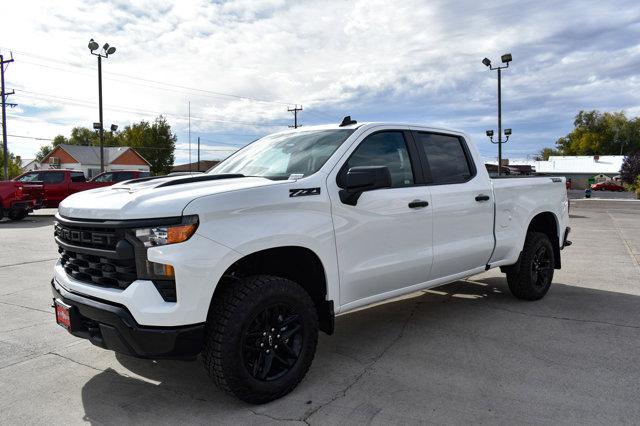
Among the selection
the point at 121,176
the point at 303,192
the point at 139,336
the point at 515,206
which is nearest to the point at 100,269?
the point at 139,336

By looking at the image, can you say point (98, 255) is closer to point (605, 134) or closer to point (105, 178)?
point (105, 178)

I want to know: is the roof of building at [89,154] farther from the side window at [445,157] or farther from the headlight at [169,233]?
the headlight at [169,233]

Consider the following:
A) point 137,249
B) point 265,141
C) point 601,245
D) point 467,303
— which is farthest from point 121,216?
point 601,245

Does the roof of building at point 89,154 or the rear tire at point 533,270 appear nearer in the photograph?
the rear tire at point 533,270

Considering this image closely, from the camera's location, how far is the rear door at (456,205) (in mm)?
4559

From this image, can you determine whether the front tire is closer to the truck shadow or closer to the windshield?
the truck shadow

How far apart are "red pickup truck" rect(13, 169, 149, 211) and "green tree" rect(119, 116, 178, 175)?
2374 inches

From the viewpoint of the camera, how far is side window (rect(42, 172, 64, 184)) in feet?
63.8

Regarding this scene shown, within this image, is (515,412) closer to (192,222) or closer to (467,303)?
(192,222)

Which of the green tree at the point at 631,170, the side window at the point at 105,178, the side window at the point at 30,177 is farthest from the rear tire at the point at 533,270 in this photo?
the green tree at the point at 631,170

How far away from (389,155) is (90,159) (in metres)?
A: 74.4

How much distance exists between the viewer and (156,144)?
3123 inches

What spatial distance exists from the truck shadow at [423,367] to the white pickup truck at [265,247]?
360mm

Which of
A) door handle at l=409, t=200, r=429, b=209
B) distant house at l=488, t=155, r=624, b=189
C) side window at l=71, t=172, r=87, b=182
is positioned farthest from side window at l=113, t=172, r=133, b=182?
distant house at l=488, t=155, r=624, b=189
